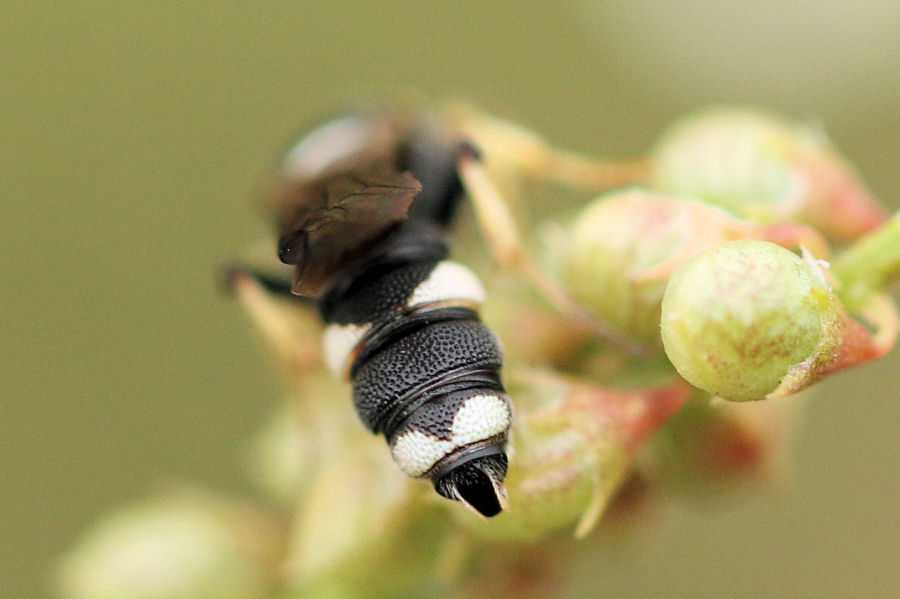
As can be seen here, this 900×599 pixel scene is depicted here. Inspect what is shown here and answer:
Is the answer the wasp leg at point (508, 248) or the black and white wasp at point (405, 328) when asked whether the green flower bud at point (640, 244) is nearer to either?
the wasp leg at point (508, 248)

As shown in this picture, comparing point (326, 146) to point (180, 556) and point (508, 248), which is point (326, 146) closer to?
point (508, 248)

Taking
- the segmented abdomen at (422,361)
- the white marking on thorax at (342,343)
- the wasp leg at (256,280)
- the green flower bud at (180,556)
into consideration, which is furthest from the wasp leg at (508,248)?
the green flower bud at (180,556)

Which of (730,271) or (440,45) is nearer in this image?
(730,271)

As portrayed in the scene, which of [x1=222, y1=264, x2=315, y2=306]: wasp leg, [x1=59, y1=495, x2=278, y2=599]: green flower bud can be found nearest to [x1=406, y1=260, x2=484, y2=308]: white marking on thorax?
[x1=222, y1=264, x2=315, y2=306]: wasp leg

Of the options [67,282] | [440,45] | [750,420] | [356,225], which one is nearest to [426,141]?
[356,225]

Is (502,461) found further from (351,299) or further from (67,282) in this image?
(67,282)

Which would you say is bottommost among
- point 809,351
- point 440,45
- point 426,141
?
point 809,351

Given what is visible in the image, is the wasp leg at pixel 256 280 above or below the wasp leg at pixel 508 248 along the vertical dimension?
above

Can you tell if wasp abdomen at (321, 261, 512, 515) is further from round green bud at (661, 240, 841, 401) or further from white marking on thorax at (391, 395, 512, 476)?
round green bud at (661, 240, 841, 401)
